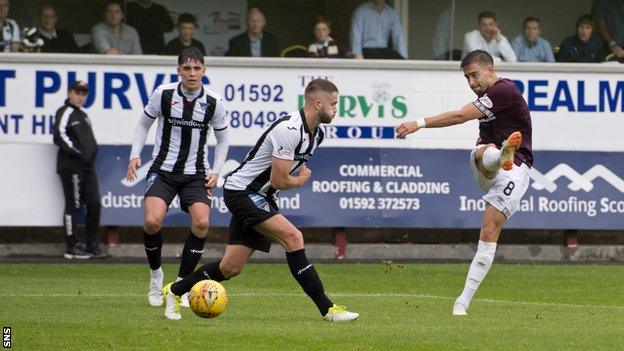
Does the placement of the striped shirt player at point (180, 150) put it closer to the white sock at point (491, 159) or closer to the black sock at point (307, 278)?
the black sock at point (307, 278)

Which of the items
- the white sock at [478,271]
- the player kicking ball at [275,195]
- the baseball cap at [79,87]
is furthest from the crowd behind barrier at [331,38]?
the player kicking ball at [275,195]

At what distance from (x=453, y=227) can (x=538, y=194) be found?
1319mm

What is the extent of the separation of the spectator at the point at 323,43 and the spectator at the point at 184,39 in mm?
1649

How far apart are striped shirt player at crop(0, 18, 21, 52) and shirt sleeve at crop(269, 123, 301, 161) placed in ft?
Answer: 35.1

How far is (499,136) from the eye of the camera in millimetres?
12703

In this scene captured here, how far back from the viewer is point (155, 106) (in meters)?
13.5

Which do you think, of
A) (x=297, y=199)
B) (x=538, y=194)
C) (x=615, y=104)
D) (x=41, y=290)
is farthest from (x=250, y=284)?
(x=615, y=104)

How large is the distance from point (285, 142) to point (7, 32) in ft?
35.7

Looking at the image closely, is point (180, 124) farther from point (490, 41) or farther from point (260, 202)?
point (490, 41)

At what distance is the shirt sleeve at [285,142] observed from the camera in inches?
450

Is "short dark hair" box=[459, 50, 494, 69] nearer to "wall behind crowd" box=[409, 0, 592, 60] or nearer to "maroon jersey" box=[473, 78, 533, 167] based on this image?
"maroon jersey" box=[473, 78, 533, 167]

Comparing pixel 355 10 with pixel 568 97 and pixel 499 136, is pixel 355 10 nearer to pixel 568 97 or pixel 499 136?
pixel 568 97

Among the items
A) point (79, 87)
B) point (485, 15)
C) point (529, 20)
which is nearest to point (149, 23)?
point (79, 87)

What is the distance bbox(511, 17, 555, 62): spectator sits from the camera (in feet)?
71.9
